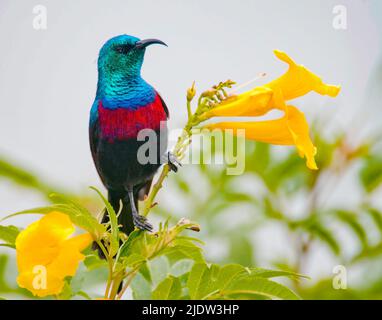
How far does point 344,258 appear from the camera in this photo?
7.91ft

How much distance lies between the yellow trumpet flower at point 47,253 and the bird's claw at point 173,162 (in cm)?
21

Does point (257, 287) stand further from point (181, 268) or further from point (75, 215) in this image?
point (75, 215)

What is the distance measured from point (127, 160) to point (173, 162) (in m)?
0.13

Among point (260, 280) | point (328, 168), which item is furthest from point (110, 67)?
point (328, 168)

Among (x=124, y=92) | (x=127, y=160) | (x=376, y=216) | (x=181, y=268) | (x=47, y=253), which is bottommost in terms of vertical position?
(x=376, y=216)

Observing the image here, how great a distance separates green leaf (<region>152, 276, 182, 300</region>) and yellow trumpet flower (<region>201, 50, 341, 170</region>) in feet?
1.04

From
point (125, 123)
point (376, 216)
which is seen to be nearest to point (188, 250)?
point (125, 123)

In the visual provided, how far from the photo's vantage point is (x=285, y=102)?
49.8 inches

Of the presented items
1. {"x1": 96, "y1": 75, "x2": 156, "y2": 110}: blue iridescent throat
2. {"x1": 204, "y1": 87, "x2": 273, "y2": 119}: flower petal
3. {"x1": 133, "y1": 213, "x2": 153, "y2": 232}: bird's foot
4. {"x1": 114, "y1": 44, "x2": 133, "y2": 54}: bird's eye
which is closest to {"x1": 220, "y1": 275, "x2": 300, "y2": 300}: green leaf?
{"x1": 133, "y1": 213, "x2": 153, "y2": 232}: bird's foot

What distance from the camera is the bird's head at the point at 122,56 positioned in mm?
1428

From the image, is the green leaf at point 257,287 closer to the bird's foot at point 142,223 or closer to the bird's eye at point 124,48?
the bird's foot at point 142,223

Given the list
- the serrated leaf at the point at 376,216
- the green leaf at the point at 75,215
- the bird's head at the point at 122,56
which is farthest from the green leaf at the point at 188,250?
the serrated leaf at the point at 376,216

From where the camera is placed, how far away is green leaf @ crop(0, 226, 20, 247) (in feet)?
4.09

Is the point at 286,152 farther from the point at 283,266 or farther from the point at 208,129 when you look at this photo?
the point at 208,129
